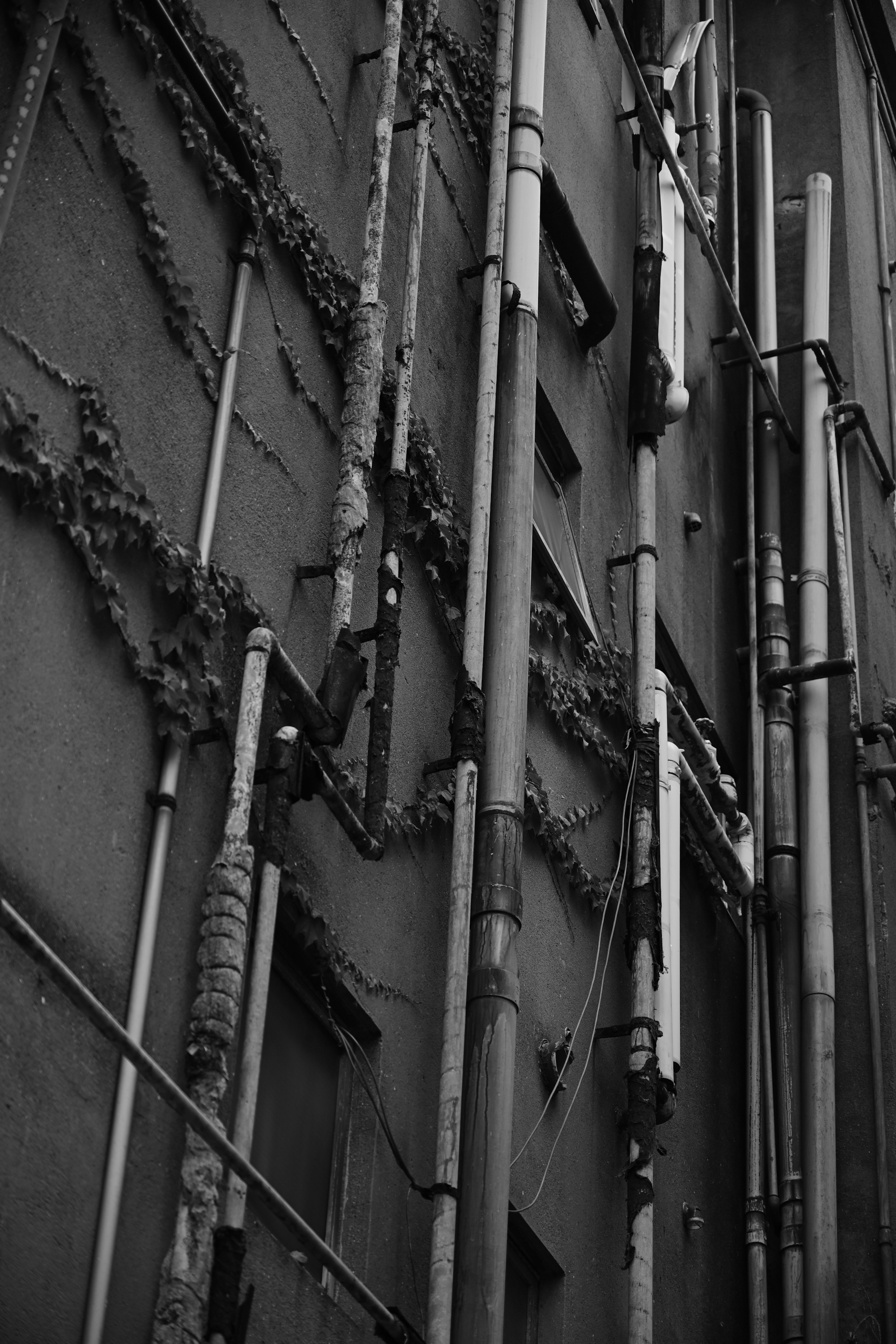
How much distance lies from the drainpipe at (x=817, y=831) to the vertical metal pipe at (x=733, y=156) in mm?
503

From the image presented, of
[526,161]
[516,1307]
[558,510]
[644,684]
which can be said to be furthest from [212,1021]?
[526,161]

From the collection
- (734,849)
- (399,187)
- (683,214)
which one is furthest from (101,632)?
(683,214)

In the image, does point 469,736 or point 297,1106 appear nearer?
point 297,1106

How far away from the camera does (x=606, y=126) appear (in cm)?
1155

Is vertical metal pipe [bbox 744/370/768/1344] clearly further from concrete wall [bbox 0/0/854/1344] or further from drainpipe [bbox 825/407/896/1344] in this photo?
drainpipe [bbox 825/407/896/1344]

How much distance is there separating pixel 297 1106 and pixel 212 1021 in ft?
3.19

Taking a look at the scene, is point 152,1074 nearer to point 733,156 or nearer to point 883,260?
point 733,156

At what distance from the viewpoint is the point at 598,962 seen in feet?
29.1

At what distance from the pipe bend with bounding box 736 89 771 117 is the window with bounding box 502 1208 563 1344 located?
9.68m

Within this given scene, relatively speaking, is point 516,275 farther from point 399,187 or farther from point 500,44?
point 500,44

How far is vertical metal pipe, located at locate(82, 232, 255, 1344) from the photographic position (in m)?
5.13

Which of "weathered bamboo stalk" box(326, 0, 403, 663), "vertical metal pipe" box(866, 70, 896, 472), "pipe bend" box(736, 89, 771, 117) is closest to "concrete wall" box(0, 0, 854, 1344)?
"weathered bamboo stalk" box(326, 0, 403, 663)

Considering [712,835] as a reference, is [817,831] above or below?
above

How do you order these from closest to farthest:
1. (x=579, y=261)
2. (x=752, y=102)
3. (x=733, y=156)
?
1. (x=579, y=261)
2. (x=733, y=156)
3. (x=752, y=102)
